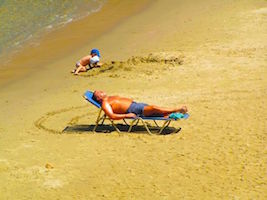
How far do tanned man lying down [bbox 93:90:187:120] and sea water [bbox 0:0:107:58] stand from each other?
6729 millimetres

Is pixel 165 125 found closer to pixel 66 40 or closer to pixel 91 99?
pixel 91 99

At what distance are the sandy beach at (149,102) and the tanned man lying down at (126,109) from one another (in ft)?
1.18

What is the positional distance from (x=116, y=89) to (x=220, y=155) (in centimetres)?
415

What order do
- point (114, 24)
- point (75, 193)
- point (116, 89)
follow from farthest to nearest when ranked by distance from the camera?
point (114, 24)
point (116, 89)
point (75, 193)

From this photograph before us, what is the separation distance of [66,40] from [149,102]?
6241 millimetres

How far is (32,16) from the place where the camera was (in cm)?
1825

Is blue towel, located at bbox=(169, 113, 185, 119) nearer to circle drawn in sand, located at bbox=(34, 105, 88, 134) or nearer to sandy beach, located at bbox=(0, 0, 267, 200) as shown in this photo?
sandy beach, located at bbox=(0, 0, 267, 200)

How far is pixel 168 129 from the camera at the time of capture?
28.7ft

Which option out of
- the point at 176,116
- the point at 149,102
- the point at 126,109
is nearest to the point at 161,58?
the point at 149,102

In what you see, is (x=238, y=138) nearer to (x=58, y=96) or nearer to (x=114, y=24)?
(x=58, y=96)

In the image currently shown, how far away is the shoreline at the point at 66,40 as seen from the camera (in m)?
13.6

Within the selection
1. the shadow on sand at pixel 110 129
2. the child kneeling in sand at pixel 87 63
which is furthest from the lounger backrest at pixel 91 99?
the child kneeling in sand at pixel 87 63

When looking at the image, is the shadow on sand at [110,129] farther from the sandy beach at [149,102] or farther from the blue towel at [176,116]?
the blue towel at [176,116]

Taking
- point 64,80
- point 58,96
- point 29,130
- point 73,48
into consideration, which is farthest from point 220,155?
point 73,48
